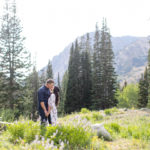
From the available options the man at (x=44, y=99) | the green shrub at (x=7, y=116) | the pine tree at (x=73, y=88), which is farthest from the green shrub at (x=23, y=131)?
the pine tree at (x=73, y=88)

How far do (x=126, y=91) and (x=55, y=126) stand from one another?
47.9 m

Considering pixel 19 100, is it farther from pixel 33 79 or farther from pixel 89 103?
pixel 33 79

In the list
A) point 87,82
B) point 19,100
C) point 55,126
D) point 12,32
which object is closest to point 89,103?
point 87,82

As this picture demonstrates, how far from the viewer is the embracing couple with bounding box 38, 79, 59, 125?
5.70 m

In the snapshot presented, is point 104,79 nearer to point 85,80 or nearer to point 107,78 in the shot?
point 107,78

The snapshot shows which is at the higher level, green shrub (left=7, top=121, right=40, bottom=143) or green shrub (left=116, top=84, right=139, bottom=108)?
green shrub (left=7, top=121, right=40, bottom=143)

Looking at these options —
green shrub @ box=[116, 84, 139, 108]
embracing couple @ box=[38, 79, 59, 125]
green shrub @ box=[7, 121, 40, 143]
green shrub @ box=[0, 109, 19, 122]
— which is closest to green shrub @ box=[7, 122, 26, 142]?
green shrub @ box=[7, 121, 40, 143]

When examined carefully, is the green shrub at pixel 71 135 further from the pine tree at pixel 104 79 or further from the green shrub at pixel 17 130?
the pine tree at pixel 104 79

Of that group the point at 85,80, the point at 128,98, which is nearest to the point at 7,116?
the point at 85,80

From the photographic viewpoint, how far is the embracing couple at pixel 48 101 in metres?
5.70

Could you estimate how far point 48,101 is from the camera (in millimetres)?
6094

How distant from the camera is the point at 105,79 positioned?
97.7 feet

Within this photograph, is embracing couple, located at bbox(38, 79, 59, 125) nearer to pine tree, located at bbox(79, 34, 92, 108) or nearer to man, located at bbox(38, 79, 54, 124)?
man, located at bbox(38, 79, 54, 124)

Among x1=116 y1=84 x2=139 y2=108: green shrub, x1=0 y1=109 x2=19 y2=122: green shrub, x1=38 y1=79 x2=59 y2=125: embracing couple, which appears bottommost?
x1=116 y1=84 x2=139 y2=108: green shrub
